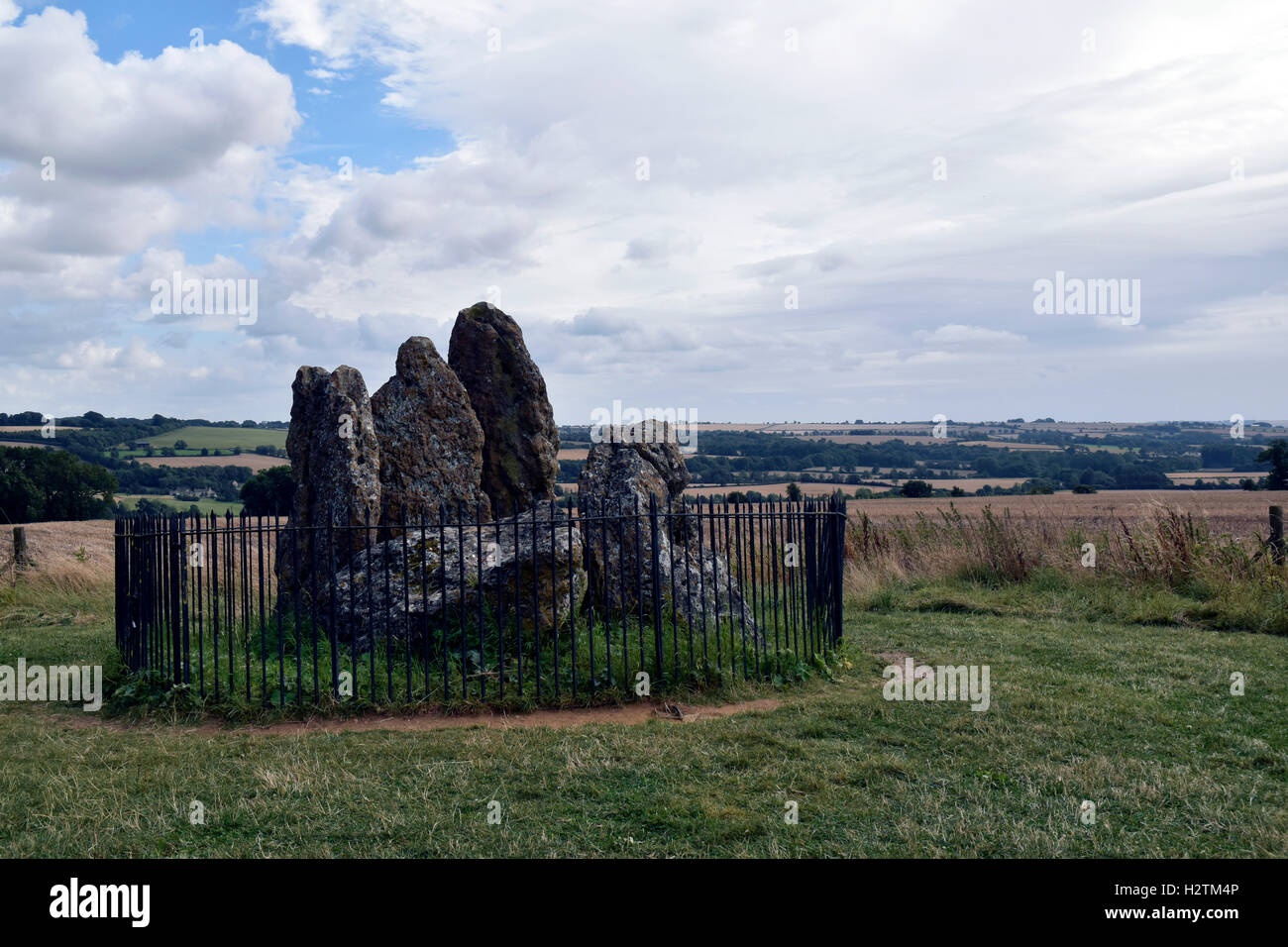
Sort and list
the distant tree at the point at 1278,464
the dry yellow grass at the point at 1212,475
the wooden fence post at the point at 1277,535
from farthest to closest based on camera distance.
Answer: the dry yellow grass at the point at 1212,475 < the distant tree at the point at 1278,464 < the wooden fence post at the point at 1277,535

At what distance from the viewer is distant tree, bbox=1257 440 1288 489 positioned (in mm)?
41125

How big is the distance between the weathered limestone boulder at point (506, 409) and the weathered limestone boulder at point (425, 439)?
651 millimetres

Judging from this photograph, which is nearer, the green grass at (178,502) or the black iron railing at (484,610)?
the black iron railing at (484,610)

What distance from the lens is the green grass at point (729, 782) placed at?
5.03 metres

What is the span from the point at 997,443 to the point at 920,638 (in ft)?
233

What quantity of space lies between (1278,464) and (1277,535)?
33.5 meters

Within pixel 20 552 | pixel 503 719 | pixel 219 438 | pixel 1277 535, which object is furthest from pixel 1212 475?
pixel 219 438

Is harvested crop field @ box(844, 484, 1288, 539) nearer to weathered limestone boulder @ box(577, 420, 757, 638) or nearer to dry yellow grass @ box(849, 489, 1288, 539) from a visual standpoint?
dry yellow grass @ box(849, 489, 1288, 539)

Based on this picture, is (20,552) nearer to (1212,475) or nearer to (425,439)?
(425,439)

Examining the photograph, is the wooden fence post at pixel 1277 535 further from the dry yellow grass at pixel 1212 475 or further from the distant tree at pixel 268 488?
the dry yellow grass at pixel 1212 475

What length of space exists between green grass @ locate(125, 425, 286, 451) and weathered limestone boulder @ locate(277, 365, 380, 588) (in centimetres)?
4161

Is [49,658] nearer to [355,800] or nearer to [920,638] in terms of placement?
[355,800]

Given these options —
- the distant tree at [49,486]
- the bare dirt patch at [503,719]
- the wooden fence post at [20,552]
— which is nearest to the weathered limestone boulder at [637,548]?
the bare dirt patch at [503,719]

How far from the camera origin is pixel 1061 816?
17.3 ft
